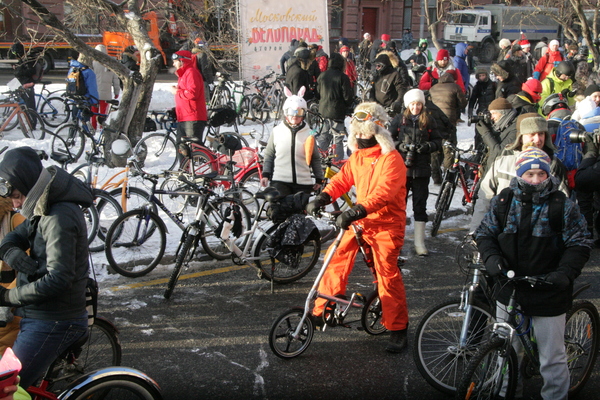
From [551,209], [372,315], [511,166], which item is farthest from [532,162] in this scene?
[372,315]

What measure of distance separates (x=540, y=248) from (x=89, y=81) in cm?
1117

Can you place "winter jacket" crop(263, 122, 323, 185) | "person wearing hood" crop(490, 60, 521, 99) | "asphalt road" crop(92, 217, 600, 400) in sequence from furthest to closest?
"person wearing hood" crop(490, 60, 521, 99) → "winter jacket" crop(263, 122, 323, 185) → "asphalt road" crop(92, 217, 600, 400)

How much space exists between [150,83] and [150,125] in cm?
140

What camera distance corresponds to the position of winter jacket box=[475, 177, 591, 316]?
142 inches

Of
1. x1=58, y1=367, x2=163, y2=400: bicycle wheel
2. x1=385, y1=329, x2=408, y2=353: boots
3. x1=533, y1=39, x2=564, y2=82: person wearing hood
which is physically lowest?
x1=385, y1=329, x2=408, y2=353: boots

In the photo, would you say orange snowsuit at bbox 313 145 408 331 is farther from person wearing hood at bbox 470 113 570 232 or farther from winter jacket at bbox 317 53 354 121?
winter jacket at bbox 317 53 354 121

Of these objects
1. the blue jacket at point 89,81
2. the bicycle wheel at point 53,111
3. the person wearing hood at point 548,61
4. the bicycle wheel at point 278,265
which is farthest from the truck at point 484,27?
the bicycle wheel at point 278,265

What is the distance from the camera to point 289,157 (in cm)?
676

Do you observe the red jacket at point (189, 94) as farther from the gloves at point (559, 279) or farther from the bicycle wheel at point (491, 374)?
the gloves at point (559, 279)

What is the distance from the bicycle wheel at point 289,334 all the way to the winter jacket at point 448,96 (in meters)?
6.44

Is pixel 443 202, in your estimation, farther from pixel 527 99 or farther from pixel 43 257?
pixel 43 257

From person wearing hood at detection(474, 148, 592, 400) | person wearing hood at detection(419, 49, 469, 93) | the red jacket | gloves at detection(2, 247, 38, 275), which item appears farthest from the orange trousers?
person wearing hood at detection(419, 49, 469, 93)

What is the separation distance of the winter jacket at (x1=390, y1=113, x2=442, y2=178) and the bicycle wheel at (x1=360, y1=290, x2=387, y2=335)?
8.04 feet

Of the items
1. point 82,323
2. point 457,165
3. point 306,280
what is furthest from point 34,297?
point 457,165
